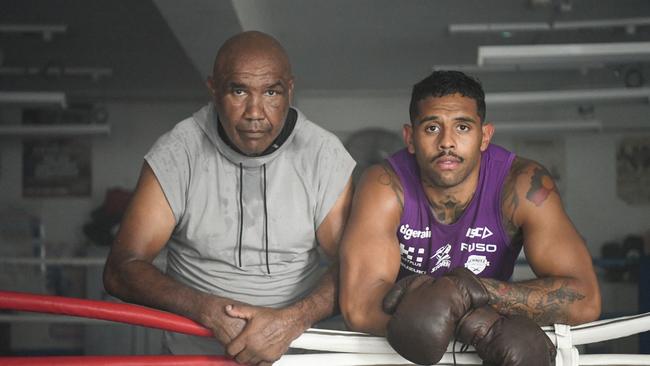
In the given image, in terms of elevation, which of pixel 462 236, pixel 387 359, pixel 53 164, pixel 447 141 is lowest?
pixel 387 359

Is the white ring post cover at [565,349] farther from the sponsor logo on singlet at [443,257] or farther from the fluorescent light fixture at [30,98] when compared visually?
the fluorescent light fixture at [30,98]

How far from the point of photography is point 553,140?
7539 millimetres

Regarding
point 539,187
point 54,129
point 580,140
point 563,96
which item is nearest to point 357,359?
point 539,187

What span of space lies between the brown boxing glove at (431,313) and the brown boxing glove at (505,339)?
0.02 meters

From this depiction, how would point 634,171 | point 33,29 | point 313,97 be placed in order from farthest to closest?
point 313,97 < point 634,171 < point 33,29

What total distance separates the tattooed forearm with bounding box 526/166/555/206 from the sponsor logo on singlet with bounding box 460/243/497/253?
146 mm

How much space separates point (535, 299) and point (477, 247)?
0.82 feet

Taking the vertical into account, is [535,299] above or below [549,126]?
below

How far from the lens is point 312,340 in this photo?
4.40 ft

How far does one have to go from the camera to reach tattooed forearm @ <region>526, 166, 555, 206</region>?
1.69 metres

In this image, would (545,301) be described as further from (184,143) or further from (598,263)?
(598,263)

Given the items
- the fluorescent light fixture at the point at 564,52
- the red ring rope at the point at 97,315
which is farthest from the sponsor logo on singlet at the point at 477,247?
the fluorescent light fixture at the point at 564,52

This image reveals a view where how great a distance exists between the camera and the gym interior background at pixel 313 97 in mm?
4574

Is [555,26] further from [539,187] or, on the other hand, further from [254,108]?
[254,108]
